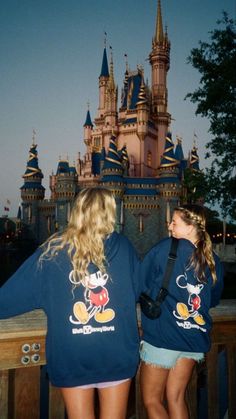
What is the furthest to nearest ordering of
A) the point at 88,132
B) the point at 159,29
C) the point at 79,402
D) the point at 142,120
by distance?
the point at 88,132 < the point at 159,29 < the point at 142,120 < the point at 79,402

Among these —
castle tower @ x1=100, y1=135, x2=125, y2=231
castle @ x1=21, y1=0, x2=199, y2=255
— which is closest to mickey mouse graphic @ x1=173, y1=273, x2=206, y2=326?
castle @ x1=21, y1=0, x2=199, y2=255

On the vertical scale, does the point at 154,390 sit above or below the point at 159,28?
below

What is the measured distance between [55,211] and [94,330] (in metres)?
43.9

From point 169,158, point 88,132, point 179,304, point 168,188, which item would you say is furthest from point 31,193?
point 179,304

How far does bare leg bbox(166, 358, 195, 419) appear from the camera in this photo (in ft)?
7.10

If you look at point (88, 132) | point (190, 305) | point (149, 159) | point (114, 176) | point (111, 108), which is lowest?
point (190, 305)

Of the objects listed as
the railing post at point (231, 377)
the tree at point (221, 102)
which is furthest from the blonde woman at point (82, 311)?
the tree at point (221, 102)

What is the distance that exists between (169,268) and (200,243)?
338 mm

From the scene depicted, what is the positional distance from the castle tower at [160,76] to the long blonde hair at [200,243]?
4773cm

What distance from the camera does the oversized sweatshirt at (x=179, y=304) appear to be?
222cm

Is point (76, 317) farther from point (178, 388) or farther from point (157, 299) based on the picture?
point (178, 388)

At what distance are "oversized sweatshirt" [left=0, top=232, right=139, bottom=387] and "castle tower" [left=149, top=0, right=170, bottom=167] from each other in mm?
48658

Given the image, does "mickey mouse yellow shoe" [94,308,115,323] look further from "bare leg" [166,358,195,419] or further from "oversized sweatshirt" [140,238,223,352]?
"bare leg" [166,358,195,419]

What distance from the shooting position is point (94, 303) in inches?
69.4
